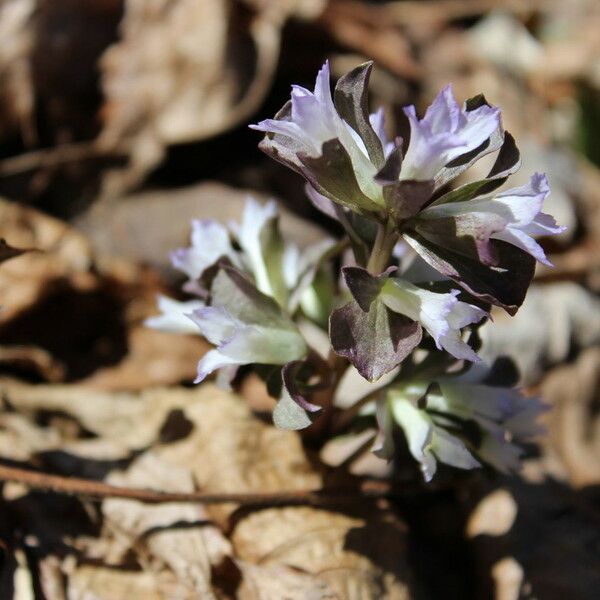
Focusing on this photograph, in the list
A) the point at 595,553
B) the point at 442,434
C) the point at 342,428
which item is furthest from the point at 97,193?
the point at 595,553

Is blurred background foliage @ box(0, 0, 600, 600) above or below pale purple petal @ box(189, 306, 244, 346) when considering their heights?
below

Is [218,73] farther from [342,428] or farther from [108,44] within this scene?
[342,428]

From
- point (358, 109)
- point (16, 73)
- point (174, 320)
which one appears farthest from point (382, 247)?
point (16, 73)

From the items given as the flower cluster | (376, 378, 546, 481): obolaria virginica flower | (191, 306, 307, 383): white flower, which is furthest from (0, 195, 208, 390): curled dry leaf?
(376, 378, 546, 481): obolaria virginica flower

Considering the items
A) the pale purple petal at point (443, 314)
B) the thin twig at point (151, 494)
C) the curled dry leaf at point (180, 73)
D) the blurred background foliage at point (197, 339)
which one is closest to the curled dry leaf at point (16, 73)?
the blurred background foliage at point (197, 339)

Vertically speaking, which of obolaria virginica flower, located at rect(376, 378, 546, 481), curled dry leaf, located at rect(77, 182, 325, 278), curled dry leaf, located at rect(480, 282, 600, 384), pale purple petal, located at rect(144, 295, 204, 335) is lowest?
curled dry leaf, located at rect(480, 282, 600, 384)

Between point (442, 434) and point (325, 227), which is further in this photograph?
point (325, 227)

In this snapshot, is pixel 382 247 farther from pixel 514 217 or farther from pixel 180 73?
pixel 180 73

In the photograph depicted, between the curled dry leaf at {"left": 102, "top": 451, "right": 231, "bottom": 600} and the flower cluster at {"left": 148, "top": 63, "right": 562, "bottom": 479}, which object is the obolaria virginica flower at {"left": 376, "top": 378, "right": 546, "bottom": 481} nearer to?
the flower cluster at {"left": 148, "top": 63, "right": 562, "bottom": 479}
